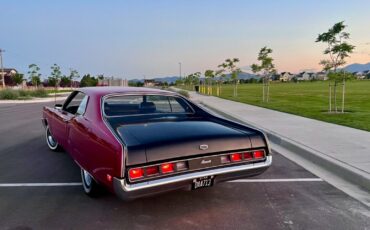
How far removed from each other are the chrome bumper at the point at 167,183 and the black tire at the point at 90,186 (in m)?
1.04

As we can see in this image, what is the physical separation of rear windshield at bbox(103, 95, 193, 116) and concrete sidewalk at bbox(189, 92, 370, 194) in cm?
264

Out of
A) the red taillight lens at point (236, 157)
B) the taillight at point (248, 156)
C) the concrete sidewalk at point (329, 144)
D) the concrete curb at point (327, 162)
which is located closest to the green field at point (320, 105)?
the concrete sidewalk at point (329, 144)

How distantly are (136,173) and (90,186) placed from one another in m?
1.33

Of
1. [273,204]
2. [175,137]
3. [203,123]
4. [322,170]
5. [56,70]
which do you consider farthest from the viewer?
[56,70]

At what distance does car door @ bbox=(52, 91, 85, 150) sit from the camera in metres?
5.47

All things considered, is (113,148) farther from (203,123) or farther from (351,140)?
(351,140)

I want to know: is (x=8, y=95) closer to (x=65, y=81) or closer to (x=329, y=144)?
(x=329, y=144)

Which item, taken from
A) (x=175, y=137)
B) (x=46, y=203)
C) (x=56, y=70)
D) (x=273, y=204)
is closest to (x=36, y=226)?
(x=46, y=203)

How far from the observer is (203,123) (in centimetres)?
466

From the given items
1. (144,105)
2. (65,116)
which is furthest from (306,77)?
(65,116)

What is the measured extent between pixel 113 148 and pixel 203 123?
1523mm

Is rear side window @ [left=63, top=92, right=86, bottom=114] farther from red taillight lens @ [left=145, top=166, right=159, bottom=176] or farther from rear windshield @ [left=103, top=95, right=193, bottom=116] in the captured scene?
red taillight lens @ [left=145, top=166, right=159, bottom=176]

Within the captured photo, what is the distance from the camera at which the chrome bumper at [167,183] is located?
3432mm

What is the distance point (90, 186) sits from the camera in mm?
4508
